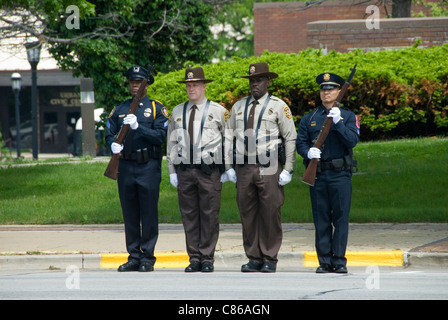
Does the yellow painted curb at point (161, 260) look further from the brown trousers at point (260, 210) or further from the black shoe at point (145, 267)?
the brown trousers at point (260, 210)

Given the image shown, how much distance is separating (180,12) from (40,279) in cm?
1450

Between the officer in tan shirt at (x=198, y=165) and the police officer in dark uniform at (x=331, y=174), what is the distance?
2.98ft

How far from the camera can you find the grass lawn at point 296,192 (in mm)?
11859

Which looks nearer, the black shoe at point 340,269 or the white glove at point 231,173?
the black shoe at point 340,269

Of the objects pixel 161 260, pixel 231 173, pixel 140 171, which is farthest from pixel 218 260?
pixel 140 171

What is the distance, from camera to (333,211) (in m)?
8.18

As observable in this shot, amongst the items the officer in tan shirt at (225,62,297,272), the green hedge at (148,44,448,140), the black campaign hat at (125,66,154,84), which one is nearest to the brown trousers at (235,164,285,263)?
the officer in tan shirt at (225,62,297,272)

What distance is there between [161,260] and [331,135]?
2.59m

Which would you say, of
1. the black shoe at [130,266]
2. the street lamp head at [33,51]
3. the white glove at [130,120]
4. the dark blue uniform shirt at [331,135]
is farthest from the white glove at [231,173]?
the street lamp head at [33,51]

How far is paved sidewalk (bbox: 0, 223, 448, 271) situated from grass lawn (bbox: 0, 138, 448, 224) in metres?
0.77

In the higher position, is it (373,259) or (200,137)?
(200,137)

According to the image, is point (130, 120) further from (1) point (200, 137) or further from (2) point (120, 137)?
(1) point (200, 137)

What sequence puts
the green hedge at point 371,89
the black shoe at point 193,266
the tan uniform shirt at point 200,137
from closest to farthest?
the tan uniform shirt at point 200,137, the black shoe at point 193,266, the green hedge at point 371,89

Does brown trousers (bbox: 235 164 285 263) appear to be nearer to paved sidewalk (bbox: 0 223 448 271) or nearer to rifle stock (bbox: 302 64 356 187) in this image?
rifle stock (bbox: 302 64 356 187)
